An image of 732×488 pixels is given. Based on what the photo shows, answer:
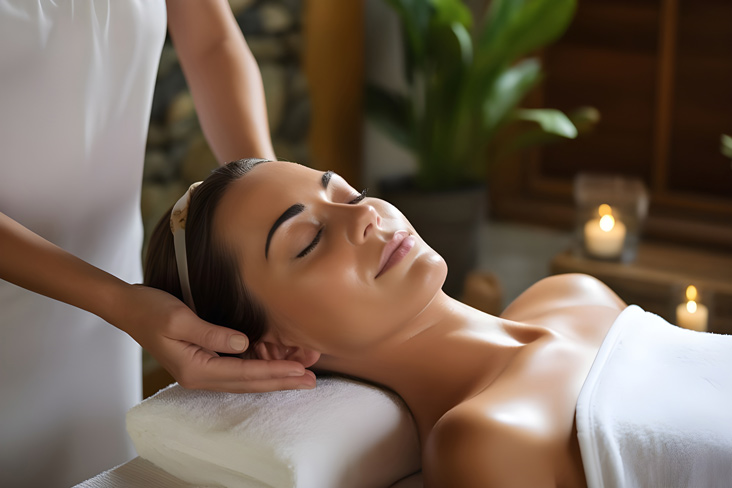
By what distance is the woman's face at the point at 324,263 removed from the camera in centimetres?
115

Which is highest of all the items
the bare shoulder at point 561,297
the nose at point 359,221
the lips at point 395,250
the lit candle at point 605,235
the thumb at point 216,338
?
the nose at point 359,221

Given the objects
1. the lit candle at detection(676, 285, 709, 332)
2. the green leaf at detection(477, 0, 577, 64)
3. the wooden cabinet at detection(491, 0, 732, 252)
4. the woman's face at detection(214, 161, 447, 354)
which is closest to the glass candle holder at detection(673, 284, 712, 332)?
the lit candle at detection(676, 285, 709, 332)

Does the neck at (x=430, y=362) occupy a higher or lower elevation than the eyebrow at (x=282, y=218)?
lower

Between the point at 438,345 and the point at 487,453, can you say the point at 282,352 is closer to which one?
the point at 438,345

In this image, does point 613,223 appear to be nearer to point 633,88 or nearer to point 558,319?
point 633,88

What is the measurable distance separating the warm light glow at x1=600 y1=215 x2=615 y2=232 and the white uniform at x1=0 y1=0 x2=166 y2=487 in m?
1.67

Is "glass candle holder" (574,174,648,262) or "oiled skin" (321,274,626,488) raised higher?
"oiled skin" (321,274,626,488)

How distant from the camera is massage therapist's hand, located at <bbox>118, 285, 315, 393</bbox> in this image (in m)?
1.03

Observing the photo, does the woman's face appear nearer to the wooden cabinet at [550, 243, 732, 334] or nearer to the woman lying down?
the woman lying down

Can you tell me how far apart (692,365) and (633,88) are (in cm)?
242

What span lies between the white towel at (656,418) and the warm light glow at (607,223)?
1489mm

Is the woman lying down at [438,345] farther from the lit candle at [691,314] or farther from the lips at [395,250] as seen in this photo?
the lit candle at [691,314]

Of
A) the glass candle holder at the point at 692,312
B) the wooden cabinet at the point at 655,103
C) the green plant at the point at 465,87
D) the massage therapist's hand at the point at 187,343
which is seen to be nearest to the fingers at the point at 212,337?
the massage therapist's hand at the point at 187,343

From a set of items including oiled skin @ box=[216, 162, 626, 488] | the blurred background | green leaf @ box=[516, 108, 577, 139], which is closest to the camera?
oiled skin @ box=[216, 162, 626, 488]
